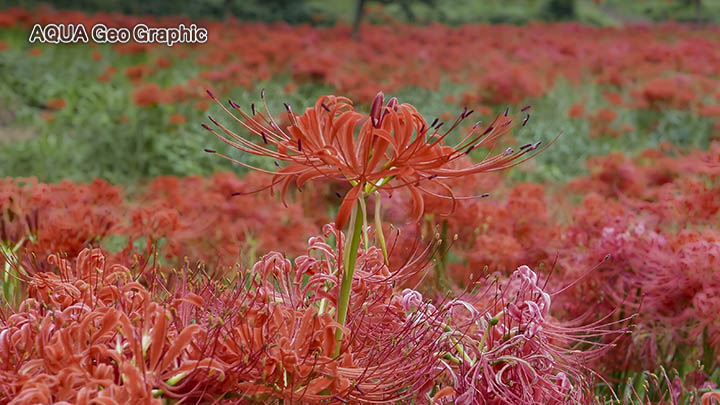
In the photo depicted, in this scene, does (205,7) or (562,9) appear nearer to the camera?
(205,7)

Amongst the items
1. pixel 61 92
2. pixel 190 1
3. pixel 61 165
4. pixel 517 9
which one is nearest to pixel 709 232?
pixel 61 165

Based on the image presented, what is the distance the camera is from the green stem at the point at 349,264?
117 cm

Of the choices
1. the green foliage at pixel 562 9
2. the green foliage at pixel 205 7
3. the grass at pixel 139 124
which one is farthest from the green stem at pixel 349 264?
the green foliage at pixel 562 9

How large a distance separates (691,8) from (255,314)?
27311mm

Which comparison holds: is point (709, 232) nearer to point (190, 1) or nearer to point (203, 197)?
point (203, 197)

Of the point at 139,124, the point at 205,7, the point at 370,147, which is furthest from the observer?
the point at 205,7

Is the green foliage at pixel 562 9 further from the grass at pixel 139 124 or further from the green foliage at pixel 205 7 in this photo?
the grass at pixel 139 124

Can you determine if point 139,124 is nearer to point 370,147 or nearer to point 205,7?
point 370,147

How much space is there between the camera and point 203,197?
321 centimetres

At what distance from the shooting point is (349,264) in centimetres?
119

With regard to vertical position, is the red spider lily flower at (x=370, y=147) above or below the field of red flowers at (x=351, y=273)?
above

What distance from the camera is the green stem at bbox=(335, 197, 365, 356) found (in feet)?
3.85

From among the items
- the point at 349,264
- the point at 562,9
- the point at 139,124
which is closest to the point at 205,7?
the point at 139,124

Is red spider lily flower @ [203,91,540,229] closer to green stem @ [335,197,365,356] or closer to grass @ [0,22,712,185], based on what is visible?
green stem @ [335,197,365,356]
